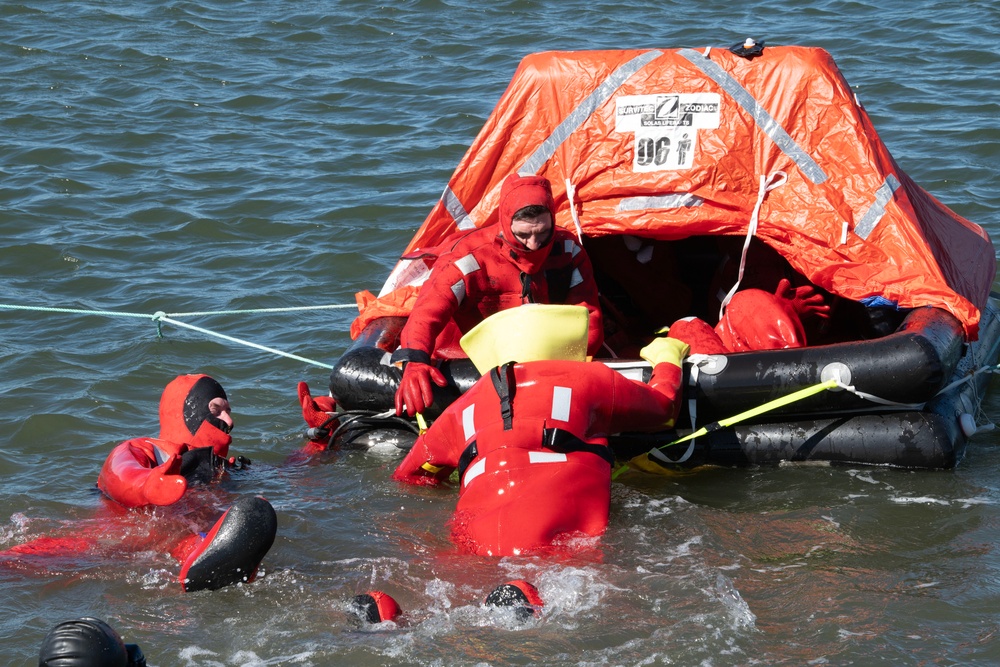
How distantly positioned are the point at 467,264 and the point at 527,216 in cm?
39

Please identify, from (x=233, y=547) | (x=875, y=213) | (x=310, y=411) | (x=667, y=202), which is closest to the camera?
(x=233, y=547)

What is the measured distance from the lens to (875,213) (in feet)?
18.8

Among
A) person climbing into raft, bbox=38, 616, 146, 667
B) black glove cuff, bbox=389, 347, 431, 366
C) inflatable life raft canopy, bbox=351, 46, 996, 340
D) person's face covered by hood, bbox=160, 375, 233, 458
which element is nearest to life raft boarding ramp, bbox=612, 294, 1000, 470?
inflatable life raft canopy, bbox=351, 46, 996, 340

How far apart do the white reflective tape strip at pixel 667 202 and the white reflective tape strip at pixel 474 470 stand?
6.36 feet

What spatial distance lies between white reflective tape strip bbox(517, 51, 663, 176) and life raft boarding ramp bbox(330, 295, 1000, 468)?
4.26ft

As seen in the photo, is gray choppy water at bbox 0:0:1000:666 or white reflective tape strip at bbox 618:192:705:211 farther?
white reflective tape strip at bbox 618:192:705:211

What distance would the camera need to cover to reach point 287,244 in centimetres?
888

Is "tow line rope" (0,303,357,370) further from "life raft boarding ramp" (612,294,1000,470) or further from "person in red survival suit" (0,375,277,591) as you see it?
"life raft boarding ramp" (612,294,1000,470)

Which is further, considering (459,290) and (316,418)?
(316,418)

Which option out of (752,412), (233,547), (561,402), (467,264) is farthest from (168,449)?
(752,412)

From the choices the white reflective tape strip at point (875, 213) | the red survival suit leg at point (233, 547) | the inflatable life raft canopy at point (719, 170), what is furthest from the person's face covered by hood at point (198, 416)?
the white reflective tape strip at point (875, 213)

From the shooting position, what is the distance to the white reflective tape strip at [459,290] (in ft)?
18.1

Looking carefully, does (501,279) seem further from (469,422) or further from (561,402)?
(561,402)

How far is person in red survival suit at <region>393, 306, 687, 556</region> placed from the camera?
14.8ft
